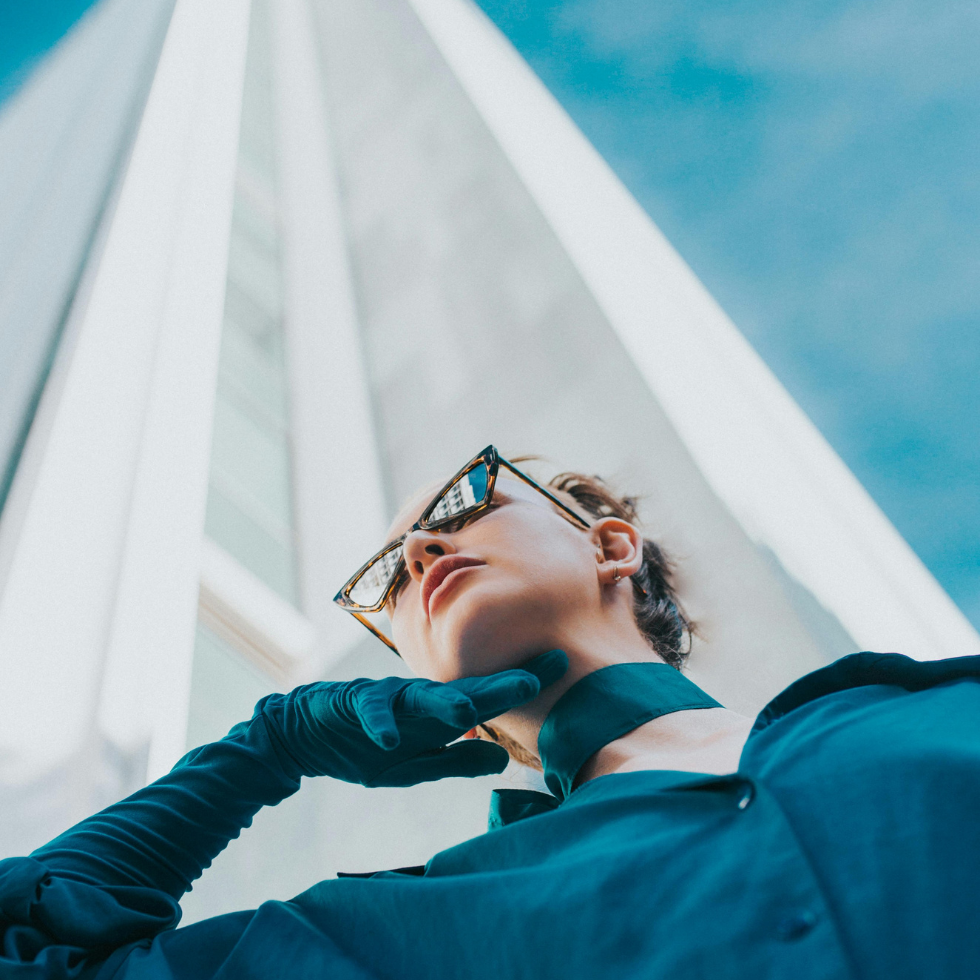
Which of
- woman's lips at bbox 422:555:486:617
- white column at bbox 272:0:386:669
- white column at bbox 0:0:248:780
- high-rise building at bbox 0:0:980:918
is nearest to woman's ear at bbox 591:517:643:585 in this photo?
woman's lips at bbox 422:555:486:617

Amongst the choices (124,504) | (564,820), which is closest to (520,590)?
(564,820)

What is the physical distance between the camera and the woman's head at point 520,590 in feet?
2.46

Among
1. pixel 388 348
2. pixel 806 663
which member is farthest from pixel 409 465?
pixel 806 663

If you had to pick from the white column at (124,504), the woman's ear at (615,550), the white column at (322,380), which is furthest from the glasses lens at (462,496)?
the white column at (322,380)

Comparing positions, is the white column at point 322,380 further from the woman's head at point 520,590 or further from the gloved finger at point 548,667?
the gloved finger at point 548,667

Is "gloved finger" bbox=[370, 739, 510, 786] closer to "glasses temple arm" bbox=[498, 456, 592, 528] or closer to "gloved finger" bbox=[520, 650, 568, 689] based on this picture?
"gloved finger" bbox=[520, 650, 568, 689]

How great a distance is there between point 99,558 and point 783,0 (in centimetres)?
192

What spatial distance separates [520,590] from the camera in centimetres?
76

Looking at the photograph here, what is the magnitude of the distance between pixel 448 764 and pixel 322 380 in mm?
1624

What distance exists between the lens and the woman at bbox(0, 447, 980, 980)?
1.36 ft

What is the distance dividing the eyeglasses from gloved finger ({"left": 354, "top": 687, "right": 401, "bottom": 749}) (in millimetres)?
238

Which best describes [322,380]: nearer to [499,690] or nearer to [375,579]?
[375,579]

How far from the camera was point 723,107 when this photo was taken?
76.7 inches

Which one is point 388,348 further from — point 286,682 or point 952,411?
point 952,411
